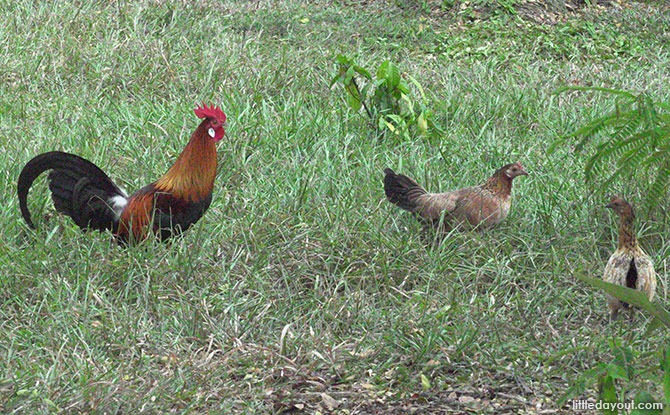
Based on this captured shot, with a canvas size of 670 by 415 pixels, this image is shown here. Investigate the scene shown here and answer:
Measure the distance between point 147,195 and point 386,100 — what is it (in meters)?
2.01

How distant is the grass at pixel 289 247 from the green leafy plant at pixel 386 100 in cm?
12

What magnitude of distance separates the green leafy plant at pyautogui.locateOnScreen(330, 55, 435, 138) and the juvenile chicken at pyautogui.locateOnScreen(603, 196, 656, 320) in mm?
1944

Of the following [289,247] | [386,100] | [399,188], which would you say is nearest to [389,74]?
[386,100]

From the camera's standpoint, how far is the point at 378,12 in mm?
9102

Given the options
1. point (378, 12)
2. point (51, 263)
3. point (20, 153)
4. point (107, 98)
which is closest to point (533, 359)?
point (51, 263)

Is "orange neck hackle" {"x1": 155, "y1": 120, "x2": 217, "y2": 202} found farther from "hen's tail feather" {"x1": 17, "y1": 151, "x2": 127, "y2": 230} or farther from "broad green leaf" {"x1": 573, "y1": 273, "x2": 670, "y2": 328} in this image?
"broad green leaf" {"x1": 573, "y1": 273, "x2": 670, "y2": 328}

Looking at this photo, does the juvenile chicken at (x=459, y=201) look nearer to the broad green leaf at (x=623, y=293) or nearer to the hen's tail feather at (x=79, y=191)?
the hen's tail feather at (x=79, y=191)

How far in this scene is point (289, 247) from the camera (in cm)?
487

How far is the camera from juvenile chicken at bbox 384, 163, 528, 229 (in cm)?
507

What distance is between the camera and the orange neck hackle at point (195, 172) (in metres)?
4.84

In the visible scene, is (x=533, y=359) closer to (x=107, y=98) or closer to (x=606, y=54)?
(x=107, y=98)

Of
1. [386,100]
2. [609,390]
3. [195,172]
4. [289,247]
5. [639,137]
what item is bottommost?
[289,247]

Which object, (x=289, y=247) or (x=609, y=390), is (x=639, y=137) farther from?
(x=609, y=390)

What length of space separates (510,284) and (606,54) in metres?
4.15
